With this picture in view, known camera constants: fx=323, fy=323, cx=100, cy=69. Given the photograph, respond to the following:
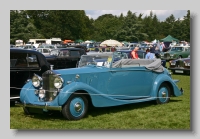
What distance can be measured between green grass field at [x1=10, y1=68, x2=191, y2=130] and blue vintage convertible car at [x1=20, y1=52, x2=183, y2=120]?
233 millimetres

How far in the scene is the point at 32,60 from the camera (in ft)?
30.4

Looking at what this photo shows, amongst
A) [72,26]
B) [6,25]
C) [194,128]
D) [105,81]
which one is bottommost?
[194,128]

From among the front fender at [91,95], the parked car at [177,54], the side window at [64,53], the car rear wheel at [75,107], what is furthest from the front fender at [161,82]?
the parked car at [177,54]

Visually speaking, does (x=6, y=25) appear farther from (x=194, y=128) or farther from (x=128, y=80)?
(x=194, y=128)

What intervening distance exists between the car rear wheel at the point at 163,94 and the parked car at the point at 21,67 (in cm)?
331

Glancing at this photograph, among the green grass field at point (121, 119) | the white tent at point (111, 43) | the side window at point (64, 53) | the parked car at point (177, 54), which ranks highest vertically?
the white tent at point (111, 43)

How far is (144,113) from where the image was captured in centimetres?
765

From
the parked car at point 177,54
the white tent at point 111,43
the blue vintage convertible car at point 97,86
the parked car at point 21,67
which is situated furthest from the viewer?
the white tent at point 111,43

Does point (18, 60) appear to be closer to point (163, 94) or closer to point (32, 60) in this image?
point (32, 60)

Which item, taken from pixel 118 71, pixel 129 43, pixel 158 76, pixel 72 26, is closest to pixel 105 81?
pixel 118 71

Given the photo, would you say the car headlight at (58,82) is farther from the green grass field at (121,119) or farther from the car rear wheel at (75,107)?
the green grass field at (121,119)

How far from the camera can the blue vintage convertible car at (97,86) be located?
6828 millimetres

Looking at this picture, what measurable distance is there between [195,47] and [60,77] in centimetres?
285

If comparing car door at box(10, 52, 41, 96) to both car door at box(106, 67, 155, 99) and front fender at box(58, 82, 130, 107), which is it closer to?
front fender at box(58, 82, 130, 107)
